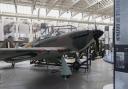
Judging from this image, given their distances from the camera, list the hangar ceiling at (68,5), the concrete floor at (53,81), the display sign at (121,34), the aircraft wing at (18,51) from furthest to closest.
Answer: the hangar ceiling at (68,5) → the aircraft wing at (18,51) → the concrete floor at (53,81) → the display sign at (121,34)

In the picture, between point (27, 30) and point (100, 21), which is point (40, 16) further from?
point (100, 21)

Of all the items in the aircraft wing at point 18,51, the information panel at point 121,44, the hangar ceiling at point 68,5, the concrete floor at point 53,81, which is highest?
the hangar ceiling at point 68,5

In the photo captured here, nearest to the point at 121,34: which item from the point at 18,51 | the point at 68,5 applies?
the point at 18,51

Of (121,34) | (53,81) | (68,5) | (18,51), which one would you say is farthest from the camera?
(68,5)

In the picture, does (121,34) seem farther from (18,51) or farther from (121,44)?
(18,51)

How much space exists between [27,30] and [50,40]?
12.4 m

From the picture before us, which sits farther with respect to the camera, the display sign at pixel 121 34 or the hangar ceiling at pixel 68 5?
the hangar ceiling at pixel 68 5

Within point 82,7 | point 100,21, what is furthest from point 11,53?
point 100,21

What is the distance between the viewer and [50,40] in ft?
22.8

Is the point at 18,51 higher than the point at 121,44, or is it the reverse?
the point at 121,44

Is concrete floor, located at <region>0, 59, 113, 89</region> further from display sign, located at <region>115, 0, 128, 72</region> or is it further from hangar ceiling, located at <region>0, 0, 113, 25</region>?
hangar ceiling, located at <region>0, 0, 113, 25</region>

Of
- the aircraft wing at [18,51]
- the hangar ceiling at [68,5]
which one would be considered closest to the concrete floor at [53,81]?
the aircraft wing at [18,51]

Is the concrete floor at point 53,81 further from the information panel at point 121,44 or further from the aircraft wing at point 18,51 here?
the information panel at point 121,44

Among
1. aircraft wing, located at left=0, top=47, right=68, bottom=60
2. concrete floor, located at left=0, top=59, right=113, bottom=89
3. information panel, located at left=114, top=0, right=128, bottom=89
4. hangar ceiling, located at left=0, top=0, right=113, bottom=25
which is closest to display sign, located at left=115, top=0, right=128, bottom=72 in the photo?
information panel, located at left=114, top=0, right=128, bottom=89
